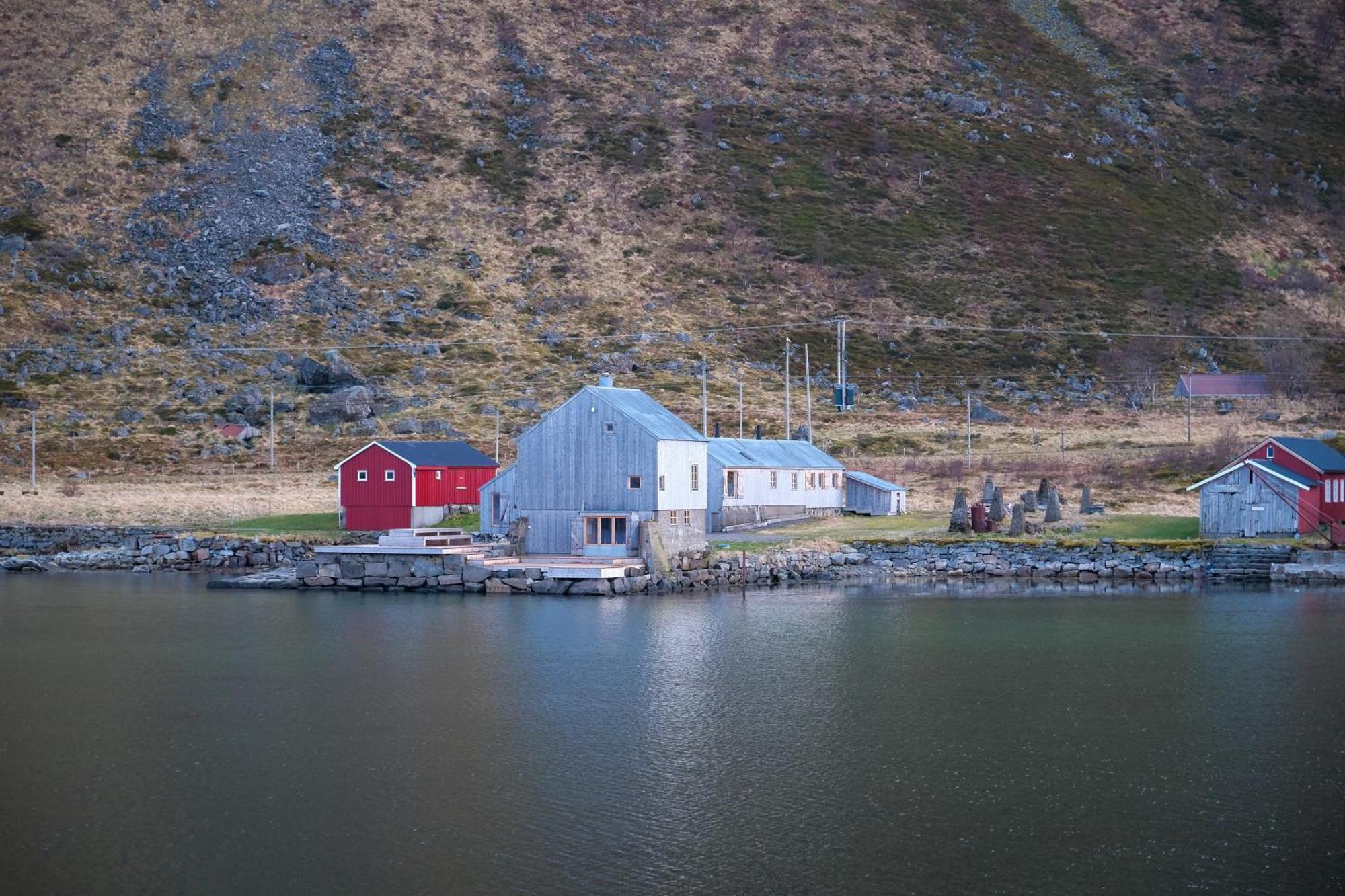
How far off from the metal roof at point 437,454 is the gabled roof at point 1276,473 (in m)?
30.7

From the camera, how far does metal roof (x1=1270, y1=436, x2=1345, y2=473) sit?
187 feet

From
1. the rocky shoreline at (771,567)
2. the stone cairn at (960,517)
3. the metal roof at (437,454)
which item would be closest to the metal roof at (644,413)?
the rocky shoreline at (771,567)

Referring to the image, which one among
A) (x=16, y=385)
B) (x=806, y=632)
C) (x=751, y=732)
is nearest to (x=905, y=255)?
(x=16, y=385)

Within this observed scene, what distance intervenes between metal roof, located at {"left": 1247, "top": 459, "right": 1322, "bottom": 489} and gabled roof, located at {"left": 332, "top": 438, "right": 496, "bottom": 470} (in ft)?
105

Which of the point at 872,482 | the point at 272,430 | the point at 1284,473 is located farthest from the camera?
the point at 272,430

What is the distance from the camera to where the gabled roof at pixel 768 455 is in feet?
215

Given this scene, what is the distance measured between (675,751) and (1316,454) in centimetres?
3831

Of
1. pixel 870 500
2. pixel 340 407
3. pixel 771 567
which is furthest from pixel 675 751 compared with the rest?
pixel 340 407

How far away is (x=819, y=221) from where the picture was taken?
138 metres

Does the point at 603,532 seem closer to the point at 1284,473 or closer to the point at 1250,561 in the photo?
the point at 1250,561

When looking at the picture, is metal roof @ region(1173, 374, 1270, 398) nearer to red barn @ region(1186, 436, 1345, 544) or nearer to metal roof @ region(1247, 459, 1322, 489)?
red barn @ region(1186, 436, 1345, 544)

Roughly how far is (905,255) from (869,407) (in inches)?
1253

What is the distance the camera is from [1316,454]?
5825cm

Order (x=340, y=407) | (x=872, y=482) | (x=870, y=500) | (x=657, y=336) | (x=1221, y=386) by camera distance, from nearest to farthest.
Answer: (x=872, y=482) → (x=870, y=500) → (x=340, y=407) → (x=1221, y=386) → (x=657, y=336)
